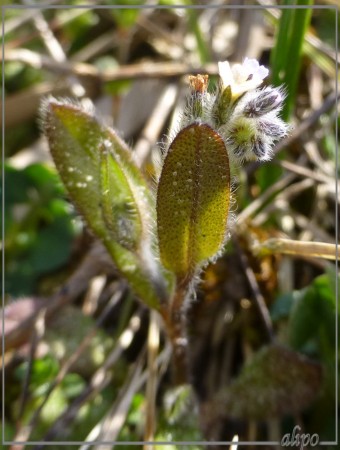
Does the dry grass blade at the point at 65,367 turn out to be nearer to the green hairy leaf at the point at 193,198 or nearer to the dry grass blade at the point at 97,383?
the dry grass blade at the point at 97,383

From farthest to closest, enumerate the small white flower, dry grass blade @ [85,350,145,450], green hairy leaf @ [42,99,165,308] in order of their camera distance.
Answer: dry grass blade @ [85,350,145,450] → green hairy leaf @ [42,99,165,308] → the small white flower

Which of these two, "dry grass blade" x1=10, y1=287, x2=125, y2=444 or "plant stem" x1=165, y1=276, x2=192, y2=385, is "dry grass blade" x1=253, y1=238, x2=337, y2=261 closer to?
"plant stem" x1=165, y1=276, x2=192, y2=385

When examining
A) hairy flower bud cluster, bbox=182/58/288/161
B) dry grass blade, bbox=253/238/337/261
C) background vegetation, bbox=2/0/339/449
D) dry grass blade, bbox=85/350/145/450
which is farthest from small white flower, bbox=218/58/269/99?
dry grass blade, bbox=85/350/145/450

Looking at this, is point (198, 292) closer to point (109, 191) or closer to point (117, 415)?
point (117, 415)

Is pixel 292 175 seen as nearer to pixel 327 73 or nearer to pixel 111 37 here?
pixel 327 73

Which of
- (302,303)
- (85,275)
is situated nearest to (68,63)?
(85,275)

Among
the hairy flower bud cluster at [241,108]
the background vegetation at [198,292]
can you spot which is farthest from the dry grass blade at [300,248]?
the hairy flower bud cluster at [241,108]
